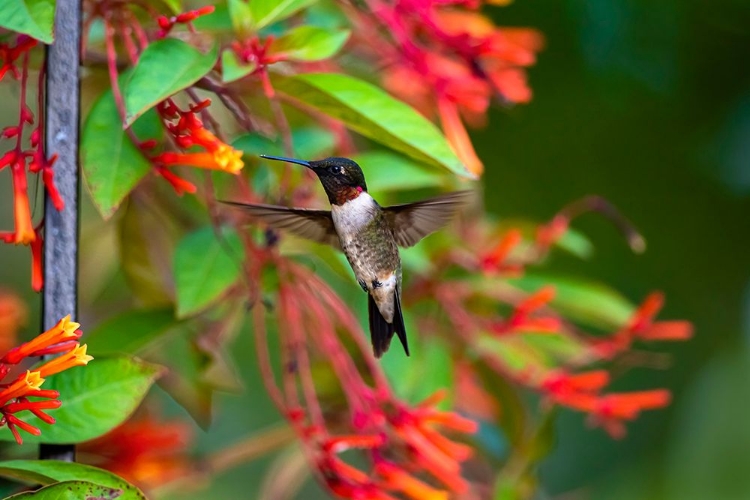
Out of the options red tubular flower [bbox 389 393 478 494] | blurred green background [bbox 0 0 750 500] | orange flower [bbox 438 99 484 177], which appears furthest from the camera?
blurred green background [bbox 0 0 750 500]

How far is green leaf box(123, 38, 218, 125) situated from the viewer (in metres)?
0.74

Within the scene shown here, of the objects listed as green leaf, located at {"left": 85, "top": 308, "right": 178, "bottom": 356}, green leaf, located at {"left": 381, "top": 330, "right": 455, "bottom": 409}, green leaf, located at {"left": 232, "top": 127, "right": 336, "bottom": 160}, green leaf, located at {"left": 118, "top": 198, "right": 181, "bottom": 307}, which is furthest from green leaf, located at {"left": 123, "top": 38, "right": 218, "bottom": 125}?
green leaf, located at {"left": 381, "top": 330, "right": 455, "bottom": 409}

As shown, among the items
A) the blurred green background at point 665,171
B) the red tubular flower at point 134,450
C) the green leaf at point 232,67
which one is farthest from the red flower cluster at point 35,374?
the blurred green background at point 665,171

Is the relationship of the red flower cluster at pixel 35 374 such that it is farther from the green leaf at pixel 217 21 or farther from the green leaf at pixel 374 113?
the green leaf at pixel 217 21

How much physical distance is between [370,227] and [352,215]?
34mm

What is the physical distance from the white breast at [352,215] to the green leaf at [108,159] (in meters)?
0.29

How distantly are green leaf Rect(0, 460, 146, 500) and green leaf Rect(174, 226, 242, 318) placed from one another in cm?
28

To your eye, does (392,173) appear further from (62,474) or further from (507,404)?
(62,474)

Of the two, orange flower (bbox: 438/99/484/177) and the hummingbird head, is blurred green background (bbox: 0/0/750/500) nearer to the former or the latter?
orange flower (bbox: 438/99/484/177)

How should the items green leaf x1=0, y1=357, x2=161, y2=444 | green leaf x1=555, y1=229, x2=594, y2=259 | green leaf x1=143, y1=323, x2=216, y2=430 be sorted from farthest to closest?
green leaf x1=555, y1=229, x2=594, y2=259, green leaf x1=143, y1=323, x2=216, y2=430, green leaf x1=0, y1=357, x2=161, y2=444

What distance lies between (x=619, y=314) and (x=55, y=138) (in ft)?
3.06

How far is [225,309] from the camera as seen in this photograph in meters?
1.30

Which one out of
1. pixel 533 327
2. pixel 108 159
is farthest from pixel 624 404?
pixel 108 159

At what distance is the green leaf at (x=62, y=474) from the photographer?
72cm
